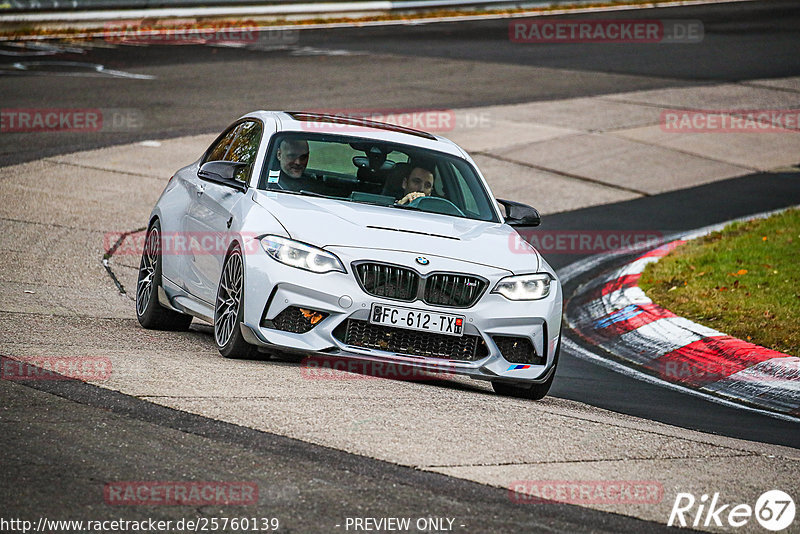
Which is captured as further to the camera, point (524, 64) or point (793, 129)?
point (524, 64)

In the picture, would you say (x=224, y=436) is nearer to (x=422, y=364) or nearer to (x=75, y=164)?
(x=422, y=364)

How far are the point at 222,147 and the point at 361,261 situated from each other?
2.60 meters

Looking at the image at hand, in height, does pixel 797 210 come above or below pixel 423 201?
below

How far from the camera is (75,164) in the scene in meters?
16.5

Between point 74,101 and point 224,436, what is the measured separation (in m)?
15.6

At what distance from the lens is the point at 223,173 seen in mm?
8586

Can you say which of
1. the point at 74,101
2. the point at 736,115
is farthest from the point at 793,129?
the point at 74,101

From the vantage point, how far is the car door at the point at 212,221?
27.3ft

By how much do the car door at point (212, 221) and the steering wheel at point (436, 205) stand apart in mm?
1177

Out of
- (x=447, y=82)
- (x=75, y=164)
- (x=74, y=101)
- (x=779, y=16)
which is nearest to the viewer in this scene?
(x=75, y=164)
